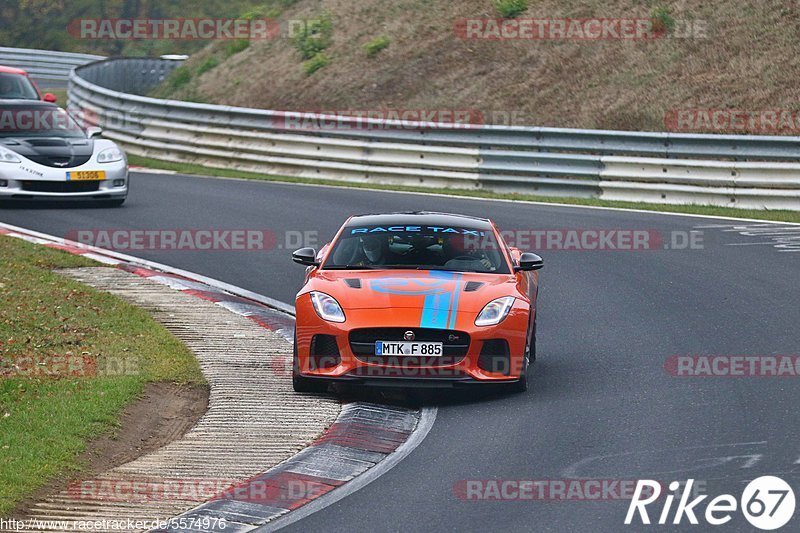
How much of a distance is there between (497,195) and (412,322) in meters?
12.9

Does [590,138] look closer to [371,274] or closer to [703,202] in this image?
[703,202]

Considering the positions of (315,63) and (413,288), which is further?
(315,63)

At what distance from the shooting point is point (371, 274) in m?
10.6

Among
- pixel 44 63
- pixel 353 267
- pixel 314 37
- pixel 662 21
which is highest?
pixel 662 21

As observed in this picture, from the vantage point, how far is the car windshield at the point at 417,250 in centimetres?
1091

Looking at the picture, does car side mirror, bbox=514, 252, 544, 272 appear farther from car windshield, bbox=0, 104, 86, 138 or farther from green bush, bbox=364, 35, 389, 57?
green bush, bbox=364, 35, 389, 57

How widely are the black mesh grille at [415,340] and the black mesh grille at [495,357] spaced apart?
16 cm

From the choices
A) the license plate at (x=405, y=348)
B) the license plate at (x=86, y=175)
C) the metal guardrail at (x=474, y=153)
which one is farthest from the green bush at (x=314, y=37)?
the license plate at (x=405, y=348)

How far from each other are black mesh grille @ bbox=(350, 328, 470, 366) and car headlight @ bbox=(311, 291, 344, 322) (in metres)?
0.22

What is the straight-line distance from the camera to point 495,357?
9914 millimetres

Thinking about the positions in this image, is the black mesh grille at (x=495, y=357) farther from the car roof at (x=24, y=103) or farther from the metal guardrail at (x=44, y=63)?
the metal guardrail at (x=44, y=63)

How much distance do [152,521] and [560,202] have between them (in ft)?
50.0

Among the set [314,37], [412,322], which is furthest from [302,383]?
[314,37]

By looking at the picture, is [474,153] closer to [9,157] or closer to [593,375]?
[9,157]
